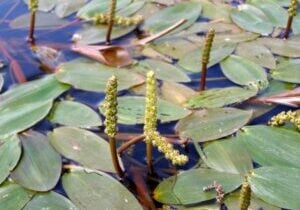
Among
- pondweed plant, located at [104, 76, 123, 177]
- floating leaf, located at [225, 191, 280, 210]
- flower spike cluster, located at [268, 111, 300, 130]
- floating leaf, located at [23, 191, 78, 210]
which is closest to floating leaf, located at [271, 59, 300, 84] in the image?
flower spike cluster, located at [268, 111, 300, 130]

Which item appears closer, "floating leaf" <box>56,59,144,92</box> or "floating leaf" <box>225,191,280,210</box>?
"floating leaf" <box>225,191,280,210</box>

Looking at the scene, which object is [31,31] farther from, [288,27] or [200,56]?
[288,27]

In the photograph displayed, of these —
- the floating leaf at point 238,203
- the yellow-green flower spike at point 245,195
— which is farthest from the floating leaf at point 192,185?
the yellow-green flower spike at point 245,195

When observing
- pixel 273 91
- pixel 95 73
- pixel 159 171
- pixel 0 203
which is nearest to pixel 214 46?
pixel 273 91

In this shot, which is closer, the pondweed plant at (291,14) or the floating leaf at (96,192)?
the floating leaf at (96,192)

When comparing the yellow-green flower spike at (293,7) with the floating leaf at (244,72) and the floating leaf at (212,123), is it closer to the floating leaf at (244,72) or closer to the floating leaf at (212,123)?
the floating leaf at (244,72)

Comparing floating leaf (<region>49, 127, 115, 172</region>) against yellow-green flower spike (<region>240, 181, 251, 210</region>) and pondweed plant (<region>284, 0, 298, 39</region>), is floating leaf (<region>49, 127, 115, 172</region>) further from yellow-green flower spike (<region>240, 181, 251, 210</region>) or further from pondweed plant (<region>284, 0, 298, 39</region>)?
pondweed plant (<region>284, 0, 298, 39</region>)
